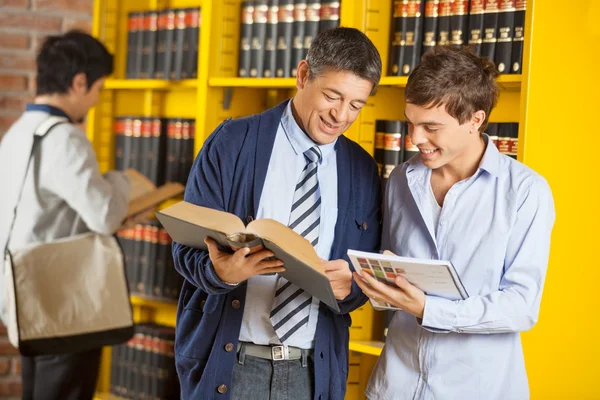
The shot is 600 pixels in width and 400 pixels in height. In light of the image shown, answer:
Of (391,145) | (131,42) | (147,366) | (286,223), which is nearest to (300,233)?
(286,223)

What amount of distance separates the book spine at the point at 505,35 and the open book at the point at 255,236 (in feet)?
3.52

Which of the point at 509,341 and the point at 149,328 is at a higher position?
Answer: the point at 509,341

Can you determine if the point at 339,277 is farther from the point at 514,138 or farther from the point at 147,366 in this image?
the point at 147,366

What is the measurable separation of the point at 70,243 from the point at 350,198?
4.07 ft

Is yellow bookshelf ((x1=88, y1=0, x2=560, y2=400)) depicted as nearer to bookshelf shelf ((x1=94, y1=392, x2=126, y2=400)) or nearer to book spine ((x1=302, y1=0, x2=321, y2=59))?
bookshelf shelf ((x1=94, y1=392, x2=126, y2=400))

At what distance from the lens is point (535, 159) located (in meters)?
2.16

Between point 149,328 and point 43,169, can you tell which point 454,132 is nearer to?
point 43,169

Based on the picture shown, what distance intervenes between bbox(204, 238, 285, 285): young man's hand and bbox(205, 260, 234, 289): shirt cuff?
0.04 ft

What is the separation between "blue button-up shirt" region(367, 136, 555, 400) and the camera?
1.67 m

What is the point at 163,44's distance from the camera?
3258 mm

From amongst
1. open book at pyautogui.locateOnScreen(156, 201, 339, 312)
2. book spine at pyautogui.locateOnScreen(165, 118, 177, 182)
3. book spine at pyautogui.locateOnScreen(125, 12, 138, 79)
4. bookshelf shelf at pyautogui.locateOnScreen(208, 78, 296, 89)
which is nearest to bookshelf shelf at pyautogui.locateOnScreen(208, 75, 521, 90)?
bookshelf shelf at pyautogui.locateOnScreen(208, 78, 296, 89)

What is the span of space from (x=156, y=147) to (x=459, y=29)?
4.63 ft

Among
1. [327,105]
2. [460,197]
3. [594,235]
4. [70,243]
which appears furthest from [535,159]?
[70,243]

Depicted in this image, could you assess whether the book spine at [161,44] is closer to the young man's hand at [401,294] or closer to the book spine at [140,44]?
the book spine at [140,44]
